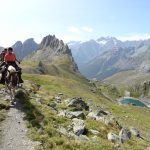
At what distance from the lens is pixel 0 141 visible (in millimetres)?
19031

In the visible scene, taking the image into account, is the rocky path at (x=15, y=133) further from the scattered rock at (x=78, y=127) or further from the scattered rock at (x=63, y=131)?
the scattered rock at (x=78, y=127)

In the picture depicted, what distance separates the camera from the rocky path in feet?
60.8

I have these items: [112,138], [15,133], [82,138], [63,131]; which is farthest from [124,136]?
[15,133]

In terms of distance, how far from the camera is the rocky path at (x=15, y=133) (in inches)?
730

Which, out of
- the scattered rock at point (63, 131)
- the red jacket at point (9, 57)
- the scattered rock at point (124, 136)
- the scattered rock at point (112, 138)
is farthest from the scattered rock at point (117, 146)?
the red jacket at point (9, 57)

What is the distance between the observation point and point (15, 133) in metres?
20.8

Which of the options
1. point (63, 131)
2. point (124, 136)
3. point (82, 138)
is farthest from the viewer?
point (124, 136)

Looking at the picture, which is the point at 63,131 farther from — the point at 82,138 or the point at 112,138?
the point at 112,138

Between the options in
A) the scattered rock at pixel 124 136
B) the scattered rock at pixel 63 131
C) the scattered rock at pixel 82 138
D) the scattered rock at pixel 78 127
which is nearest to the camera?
the scattered rock at pixel 82 138

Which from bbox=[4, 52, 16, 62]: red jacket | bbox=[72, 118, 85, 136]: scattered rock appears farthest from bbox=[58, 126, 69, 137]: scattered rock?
bbox=[4, 52, 16, 62]: red jacket

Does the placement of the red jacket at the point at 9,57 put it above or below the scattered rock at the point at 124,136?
above

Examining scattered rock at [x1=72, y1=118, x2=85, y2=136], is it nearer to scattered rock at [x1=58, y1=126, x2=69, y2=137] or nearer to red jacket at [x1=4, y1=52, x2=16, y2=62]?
scattered rock at [x1=58, y1=126, x2=69, y2=137]

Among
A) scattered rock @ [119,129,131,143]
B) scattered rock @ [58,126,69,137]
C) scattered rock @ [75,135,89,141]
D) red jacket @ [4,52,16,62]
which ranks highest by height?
red jacket @ [4,52,16,62]

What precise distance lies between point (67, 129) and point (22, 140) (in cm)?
442
